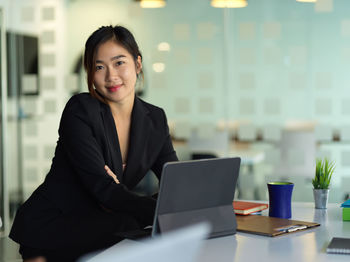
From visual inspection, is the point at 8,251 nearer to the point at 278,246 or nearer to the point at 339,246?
the point at 278,246

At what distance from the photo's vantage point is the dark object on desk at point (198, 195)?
1449 mm

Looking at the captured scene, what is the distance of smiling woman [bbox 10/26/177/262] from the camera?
1.85m

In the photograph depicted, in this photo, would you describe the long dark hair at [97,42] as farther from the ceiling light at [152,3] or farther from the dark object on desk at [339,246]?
the ceiling light at [152,3]

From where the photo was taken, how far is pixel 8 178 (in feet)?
16.5

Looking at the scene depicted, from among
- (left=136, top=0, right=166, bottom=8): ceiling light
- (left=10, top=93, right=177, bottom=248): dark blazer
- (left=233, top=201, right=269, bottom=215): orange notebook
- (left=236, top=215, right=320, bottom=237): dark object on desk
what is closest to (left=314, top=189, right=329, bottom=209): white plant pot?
(left=233, top=201, right=269, bottom=215): orange notebook

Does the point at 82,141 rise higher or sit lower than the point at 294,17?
lower

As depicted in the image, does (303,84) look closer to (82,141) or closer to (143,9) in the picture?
(143,9)

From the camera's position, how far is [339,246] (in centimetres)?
137

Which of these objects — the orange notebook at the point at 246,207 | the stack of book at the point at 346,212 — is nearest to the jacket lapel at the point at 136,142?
the orange notebook at the point at 246,207

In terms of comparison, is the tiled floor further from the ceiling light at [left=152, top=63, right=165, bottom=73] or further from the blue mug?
the blue mug

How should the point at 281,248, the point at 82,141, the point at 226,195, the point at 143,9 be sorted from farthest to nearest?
the point at 143,9
the point at 82,141
the point at 226,195
the point at 281,248

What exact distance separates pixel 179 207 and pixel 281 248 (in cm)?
29

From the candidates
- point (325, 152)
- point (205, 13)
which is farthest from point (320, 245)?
point (205, 13)

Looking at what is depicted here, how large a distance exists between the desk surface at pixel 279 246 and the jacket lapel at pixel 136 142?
2.15 ft
